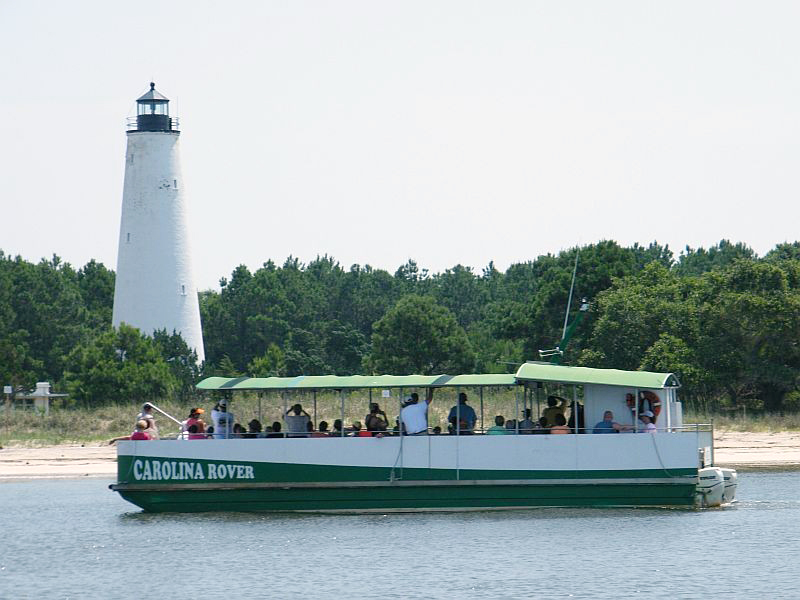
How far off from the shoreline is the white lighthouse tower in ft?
43.9

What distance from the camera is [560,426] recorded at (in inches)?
1130

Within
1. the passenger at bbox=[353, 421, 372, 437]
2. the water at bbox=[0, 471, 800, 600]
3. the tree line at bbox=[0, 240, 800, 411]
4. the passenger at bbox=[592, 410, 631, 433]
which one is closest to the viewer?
the water at bbox=[0, 471, 800, 600]

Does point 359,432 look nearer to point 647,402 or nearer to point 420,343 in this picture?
point 647,402

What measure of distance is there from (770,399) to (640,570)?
91.1ft

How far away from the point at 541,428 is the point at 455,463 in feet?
5.70

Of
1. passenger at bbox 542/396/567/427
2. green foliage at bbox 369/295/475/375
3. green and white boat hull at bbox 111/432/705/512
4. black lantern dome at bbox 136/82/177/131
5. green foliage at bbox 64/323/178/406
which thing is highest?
black lantern dome at bbox 136/82/177/131

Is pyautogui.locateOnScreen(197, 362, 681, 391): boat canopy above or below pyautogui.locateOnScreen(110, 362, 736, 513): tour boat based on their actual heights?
above

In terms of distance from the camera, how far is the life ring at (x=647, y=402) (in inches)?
1129

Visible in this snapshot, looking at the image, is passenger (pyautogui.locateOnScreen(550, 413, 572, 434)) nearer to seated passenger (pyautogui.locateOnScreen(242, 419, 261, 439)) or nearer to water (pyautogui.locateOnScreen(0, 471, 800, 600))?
water (pyautogui.locateOnScreen(0, 471, 800, 600))

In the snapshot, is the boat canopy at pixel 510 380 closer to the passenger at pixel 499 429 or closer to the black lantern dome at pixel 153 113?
the passenger at pixel 499 429

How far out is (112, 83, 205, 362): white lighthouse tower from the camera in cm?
5938

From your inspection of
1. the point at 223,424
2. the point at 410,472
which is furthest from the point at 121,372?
the point at 410,472

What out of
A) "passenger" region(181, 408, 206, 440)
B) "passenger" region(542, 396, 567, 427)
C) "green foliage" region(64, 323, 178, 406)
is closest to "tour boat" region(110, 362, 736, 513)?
"passenger" region(542, 396, 567, 427)

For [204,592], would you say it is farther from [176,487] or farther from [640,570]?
[640,570]
